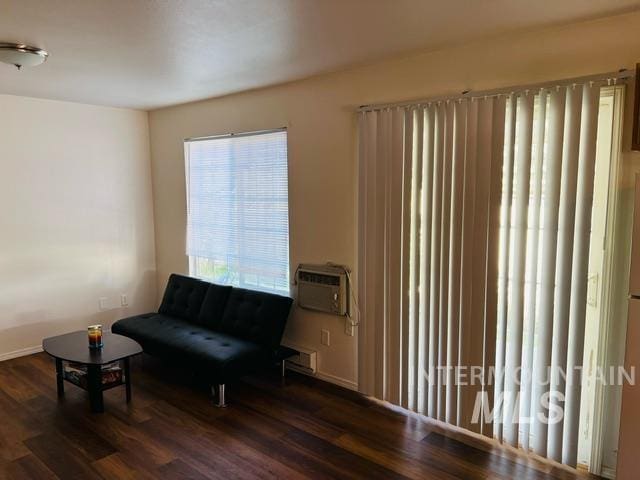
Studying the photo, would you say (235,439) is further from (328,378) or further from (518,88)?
(518,88)

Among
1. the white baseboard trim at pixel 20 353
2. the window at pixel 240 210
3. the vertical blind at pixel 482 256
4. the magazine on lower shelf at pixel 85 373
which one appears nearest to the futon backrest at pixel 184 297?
the window at pixel 240 210

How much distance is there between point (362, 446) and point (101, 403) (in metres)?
1.85

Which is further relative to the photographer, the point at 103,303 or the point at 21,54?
the point at 103,303

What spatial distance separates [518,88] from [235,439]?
2.66 metres

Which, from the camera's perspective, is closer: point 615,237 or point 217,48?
point 615,237

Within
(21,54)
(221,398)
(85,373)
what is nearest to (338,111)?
(21,54)

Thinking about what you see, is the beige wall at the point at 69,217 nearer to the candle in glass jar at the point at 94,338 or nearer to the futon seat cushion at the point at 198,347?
the futon seat cushion at the point at 198,347

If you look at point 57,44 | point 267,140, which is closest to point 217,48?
point 57,44

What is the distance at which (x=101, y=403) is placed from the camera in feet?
10.9

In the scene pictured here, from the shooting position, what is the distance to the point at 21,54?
2.78 meters

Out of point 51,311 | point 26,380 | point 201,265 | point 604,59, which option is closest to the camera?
point 604,59

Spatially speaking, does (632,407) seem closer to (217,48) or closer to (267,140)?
(217,48)

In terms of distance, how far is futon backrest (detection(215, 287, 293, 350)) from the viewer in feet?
12.2

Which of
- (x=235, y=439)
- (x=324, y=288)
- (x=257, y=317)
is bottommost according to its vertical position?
(x=235, y=439)
